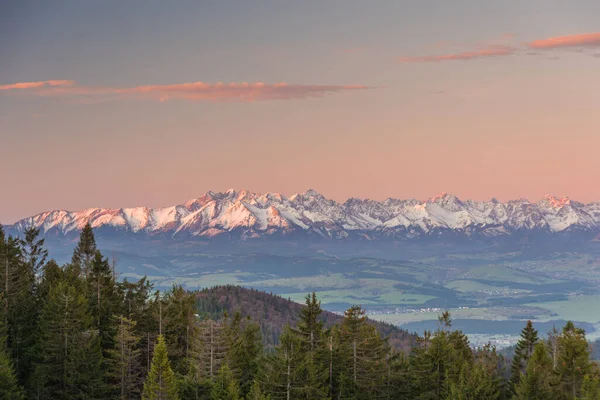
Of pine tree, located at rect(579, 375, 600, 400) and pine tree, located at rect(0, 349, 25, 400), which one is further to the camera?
pine tree, located at rect(579, 375, 600, 400)

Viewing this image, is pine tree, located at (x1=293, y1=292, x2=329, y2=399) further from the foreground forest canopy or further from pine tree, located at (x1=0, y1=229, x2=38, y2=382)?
pine tree, located at (x1=0, y1=229, x2=38, y2=382)

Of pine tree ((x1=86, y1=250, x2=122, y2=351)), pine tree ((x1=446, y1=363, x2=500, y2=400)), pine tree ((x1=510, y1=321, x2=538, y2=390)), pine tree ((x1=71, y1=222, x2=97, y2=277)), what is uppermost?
pine tree ((x1=71, y1=222, x2=97, y2=277))

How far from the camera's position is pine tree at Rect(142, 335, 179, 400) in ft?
230

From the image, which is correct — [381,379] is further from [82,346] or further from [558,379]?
[82,346]

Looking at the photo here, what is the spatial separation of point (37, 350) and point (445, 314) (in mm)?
55096

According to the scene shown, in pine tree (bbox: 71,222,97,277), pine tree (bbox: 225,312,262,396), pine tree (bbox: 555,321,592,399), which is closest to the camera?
pine tree (bbox: 555,321,592,399)

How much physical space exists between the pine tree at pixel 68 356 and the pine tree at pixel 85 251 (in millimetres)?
39185

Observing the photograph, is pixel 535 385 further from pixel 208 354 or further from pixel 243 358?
pixel 208 354

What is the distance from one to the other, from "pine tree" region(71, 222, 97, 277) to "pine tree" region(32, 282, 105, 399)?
39.2m

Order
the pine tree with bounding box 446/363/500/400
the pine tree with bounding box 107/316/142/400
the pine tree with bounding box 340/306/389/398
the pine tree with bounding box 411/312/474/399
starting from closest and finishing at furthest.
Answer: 1. the pine tree with bounding box 446/363/500/400
2. the pine tree with bounding box 107/316/142/400
3. the pine tree with bounding box 340/306/389/398
4. the pine tree with bounding box 411/312/474/399

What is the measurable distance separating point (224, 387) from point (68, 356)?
16.3 meters

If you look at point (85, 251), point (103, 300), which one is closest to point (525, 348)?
point (103, 300)

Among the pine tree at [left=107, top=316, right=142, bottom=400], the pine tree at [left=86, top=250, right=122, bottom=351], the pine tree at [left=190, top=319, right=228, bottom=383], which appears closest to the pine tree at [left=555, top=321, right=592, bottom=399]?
the pine tree at [left=190, top=319, right=228, bottom=383]

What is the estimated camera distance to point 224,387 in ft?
258
